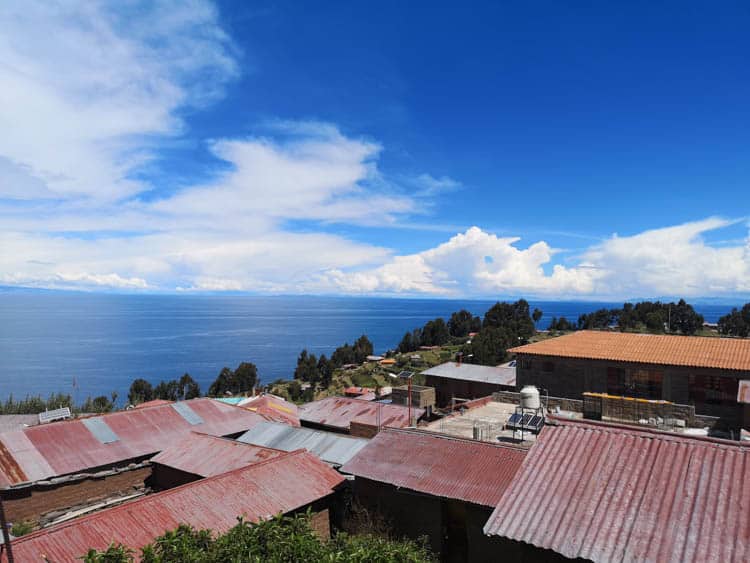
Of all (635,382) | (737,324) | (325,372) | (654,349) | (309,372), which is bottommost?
(309,372)

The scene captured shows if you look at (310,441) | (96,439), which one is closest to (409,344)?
(96,439)

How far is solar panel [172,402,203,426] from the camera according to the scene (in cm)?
3132

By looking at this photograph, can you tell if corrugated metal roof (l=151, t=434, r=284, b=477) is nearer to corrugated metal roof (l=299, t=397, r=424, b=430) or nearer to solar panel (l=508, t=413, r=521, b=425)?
corrugated metal roof (l=299, t=397, r=424, b=430)

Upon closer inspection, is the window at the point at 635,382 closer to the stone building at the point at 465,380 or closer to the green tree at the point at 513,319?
the stone building at the point at 465,380

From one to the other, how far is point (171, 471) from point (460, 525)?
51.3 ft

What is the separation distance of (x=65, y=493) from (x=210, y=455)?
782 centimetres

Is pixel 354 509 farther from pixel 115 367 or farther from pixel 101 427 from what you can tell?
pixel 115 367

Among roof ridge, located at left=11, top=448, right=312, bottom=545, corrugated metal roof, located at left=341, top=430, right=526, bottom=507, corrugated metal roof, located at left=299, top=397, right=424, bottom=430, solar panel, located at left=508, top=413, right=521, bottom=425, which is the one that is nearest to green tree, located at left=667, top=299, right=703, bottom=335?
corrugated metal roof, located at left=299, top=397, right=424, bottom=430

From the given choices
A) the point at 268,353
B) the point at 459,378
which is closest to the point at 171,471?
the point at 459,378

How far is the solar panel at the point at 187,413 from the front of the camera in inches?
1233

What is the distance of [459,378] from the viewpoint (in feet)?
143

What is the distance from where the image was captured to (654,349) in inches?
1065

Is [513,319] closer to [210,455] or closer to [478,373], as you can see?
[478,373]

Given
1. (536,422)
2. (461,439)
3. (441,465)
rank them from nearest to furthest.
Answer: (441,465) → (461,439) → (536,422)
